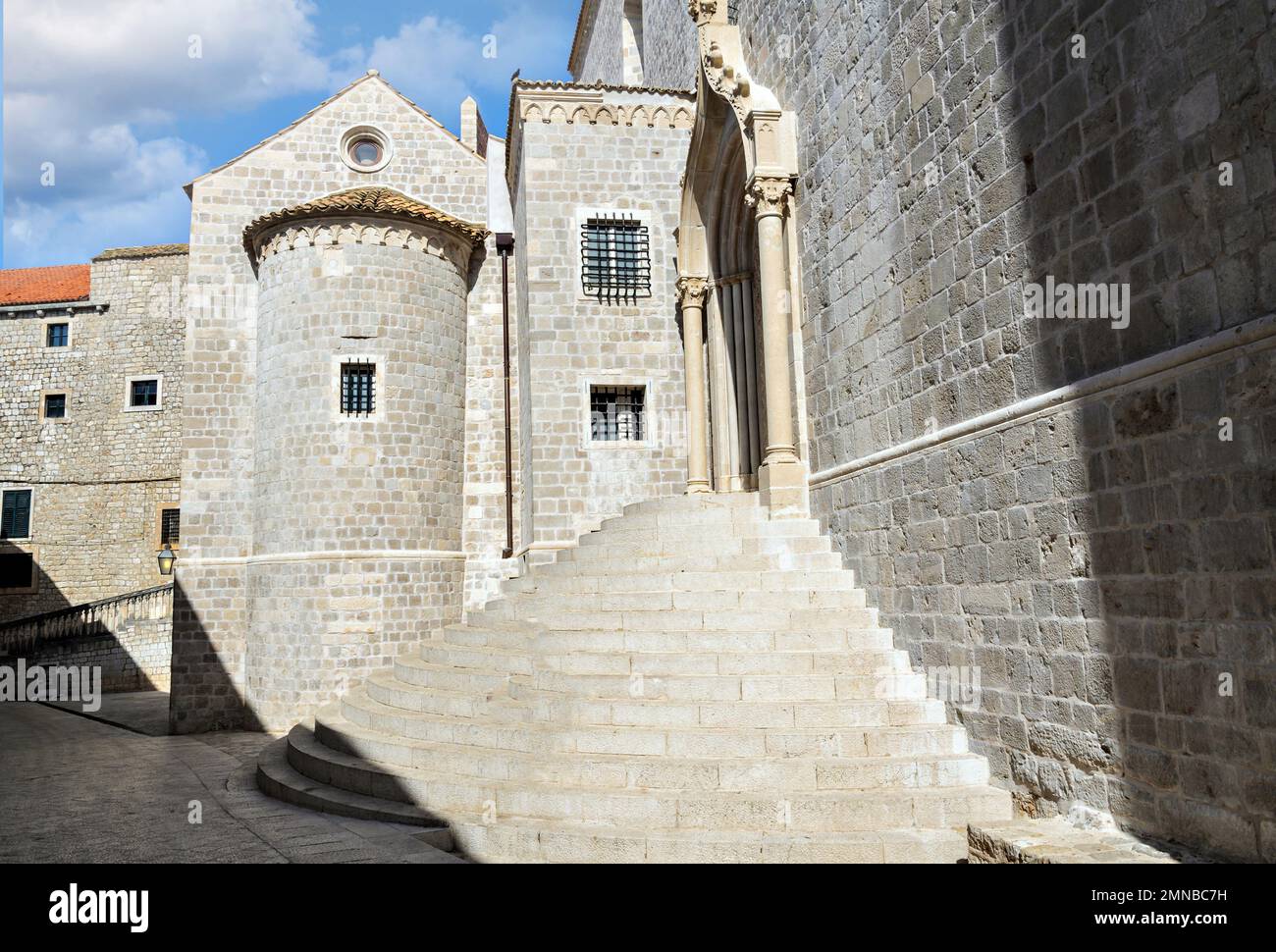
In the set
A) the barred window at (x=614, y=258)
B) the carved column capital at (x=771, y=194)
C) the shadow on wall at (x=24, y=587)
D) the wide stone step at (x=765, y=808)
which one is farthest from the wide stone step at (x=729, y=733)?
the shadow on wall at (x=24, y=587)

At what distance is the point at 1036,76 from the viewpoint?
5.98 metres

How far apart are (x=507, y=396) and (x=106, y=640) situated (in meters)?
14.5

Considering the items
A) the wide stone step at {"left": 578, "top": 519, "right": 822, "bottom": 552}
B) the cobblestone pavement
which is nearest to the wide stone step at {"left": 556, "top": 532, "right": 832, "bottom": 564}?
the wide stone step at {"left": 578, "top": 519, "right": 822, "bottom": 552}

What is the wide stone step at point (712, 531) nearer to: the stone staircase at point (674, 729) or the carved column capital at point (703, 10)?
the stone staircase at point (674, 729)

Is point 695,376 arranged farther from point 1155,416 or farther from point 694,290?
point 1155,416

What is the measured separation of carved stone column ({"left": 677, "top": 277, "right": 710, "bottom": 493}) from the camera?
13.0 metres

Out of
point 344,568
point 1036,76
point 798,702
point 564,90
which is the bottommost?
point 798,702

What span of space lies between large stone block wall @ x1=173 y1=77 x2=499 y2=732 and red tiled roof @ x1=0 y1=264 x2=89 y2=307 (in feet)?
51.2

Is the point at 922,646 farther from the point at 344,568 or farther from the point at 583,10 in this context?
the point at 583,10

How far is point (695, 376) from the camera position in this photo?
13.2 meters

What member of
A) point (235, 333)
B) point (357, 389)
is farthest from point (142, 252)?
point (357, 389)

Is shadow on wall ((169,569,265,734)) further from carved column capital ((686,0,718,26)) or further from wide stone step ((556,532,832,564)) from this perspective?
carved column capital ((686,0,718,26))
